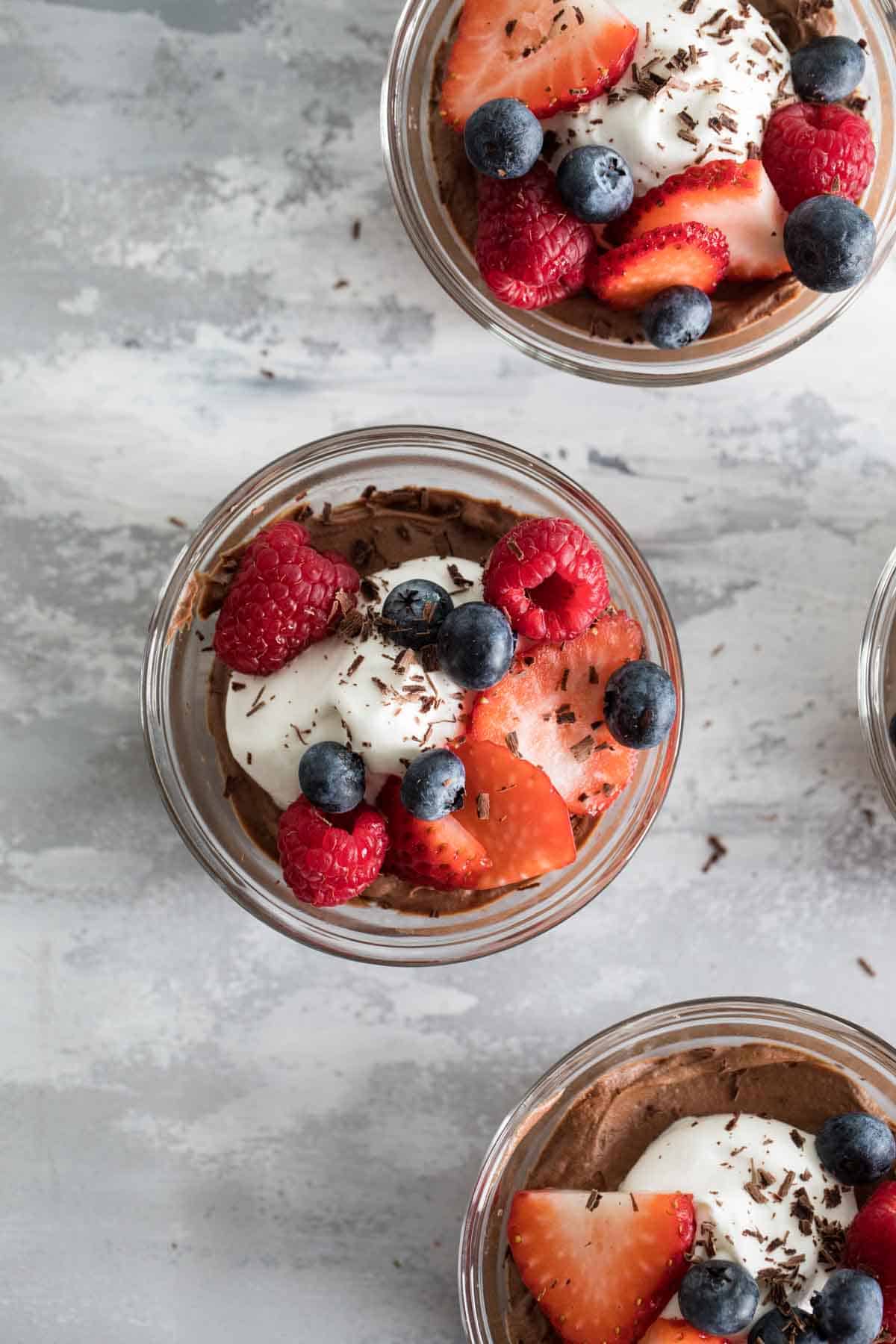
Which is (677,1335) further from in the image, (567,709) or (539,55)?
(539,55)

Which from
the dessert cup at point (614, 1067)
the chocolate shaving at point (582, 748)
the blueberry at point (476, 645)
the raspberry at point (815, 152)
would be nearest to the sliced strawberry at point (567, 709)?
the chocolate shaving at point (582, 748)

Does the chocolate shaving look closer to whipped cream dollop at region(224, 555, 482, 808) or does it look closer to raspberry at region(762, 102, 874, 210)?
whipped cream dollop at region(224, 555, 482, 808)

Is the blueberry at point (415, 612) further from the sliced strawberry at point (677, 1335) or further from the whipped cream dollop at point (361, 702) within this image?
the sliced strawberry at point (677, 1335)

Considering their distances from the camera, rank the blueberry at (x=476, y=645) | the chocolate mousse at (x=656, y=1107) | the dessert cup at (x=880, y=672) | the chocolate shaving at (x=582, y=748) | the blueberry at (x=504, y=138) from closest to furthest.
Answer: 1. the blueberry at (x=476, y=645)
2. the blueberry at (x=504, y=138)
3. the chocolate shaving at (x=582, y=748)
4. the chocolate mousse at (x=656, y=1107)
5. the dessert cup at (x=880, y=672)

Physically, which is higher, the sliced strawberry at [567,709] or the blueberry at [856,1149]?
the sliced strawberry at [567,709]

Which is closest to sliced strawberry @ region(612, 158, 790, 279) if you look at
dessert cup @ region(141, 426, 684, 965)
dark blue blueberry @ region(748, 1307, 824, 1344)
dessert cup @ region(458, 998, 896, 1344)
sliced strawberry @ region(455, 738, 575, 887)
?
dessert cup @ region(141, 426, 684, 965)

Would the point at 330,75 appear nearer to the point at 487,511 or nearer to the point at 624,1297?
the point at 487,511
